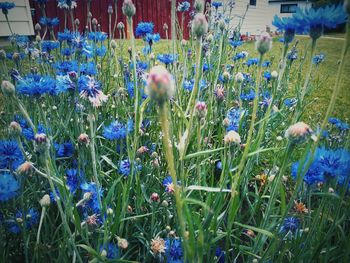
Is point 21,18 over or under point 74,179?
over

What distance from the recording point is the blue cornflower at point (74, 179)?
42.6 inches

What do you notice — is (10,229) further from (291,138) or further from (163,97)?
(291,138)

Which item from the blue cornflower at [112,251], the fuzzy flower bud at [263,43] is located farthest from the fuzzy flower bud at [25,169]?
the fuzzy flower bud at [263,43]

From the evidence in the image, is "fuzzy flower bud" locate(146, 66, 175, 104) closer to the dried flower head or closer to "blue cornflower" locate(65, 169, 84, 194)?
the dried flower head

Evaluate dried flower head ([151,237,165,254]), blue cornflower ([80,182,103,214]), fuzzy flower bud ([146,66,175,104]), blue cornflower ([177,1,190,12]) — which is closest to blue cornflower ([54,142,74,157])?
blue cornflower ([80,182,103,214])

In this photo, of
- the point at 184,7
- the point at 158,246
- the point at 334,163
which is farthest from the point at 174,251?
the point at 184,7

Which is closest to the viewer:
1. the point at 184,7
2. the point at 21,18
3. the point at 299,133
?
the point at 299,133

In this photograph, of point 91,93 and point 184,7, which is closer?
point 91,93

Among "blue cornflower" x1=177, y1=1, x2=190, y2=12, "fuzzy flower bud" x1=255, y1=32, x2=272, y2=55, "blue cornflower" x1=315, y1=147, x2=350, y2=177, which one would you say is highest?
"blue cornflower" x1=177, y1=1, x2=190, y2=12

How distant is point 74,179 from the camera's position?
3.67 ft

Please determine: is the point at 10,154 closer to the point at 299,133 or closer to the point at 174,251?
the point at 174,251

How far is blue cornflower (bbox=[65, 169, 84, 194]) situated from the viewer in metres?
1.08

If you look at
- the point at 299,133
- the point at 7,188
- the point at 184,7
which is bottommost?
the point at 7,188

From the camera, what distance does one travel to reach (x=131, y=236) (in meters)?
1.06
